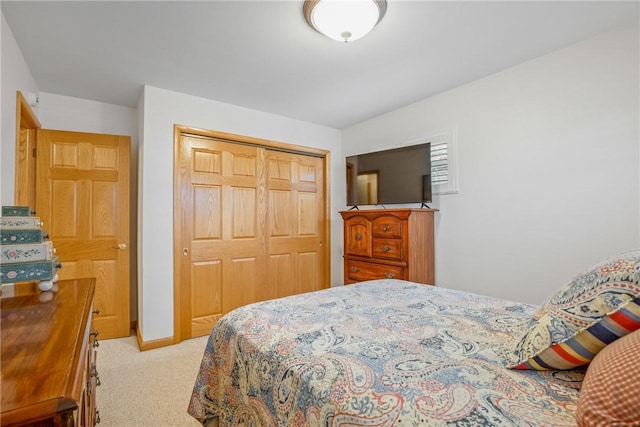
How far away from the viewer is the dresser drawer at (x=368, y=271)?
9.51ft

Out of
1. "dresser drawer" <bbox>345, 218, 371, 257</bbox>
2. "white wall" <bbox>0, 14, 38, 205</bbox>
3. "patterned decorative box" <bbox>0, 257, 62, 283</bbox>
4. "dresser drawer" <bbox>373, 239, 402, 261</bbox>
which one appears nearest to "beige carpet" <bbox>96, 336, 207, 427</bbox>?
"patterned decorative box" <bbox>0, 257, 62, 283</bbox>

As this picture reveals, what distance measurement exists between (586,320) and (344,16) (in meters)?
1.79

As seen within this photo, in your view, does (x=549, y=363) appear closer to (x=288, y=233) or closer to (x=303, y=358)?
(x=303, y=358)

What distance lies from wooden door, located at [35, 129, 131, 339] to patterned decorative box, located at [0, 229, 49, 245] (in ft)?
5.72

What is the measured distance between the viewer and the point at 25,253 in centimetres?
133

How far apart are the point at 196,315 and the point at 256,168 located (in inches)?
66.8

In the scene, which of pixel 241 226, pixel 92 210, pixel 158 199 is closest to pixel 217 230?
pixel 241 226

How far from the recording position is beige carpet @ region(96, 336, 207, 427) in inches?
70.2

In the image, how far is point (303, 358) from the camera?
98cm

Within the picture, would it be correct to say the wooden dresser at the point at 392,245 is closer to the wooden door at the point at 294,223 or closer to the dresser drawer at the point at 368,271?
the dresser drawer at the point at 368,271

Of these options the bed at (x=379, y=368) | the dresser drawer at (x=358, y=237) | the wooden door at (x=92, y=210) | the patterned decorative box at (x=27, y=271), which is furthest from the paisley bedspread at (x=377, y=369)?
the wooden door at (x=92, y=210)

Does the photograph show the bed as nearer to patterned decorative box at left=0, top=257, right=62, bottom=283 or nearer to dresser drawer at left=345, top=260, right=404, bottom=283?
patterned decorative box at left=0, top=257, right=62, bottom=283

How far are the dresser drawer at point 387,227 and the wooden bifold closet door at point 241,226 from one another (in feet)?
3.59

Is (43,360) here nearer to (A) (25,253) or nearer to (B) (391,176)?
(A) (25,253)
